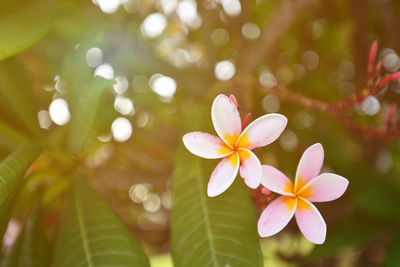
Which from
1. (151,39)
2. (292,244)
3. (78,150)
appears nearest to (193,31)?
(151,39)

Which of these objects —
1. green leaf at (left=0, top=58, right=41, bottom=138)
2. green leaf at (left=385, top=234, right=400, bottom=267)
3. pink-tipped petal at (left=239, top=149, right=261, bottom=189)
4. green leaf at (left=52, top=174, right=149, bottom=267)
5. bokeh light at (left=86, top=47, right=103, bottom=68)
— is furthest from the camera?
bokeh light at (left=86, top=47, right=103, bottom=68)

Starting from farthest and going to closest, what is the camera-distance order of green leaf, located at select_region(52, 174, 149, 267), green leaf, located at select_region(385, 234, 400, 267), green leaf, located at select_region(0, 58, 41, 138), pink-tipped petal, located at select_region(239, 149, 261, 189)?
green leaf, located at select_region(385, 234, 400, 267) → green leaf, located at select_region(0, 58, 41, 138) → green leaf, located at select_region(52, 174, 149, 267) → pink-tipped petal, located at select_region(239, 149, 261, 189)

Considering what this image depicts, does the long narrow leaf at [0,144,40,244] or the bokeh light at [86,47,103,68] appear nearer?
the long narrow leaf at [0,144,40,244]

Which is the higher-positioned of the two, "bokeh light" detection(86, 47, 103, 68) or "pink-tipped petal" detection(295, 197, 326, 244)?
"bokeh light" detection(86, 47, 103, 68)

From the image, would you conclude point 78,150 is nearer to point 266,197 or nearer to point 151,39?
point 266,197

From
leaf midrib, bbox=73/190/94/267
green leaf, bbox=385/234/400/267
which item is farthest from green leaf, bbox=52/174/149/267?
green leaf, bbox=385/234/400/267

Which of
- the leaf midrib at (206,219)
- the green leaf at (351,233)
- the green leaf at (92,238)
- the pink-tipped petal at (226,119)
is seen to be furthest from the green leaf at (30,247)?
the green leaf at (351,233)

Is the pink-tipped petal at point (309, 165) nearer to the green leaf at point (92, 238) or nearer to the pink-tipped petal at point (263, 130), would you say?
the pink-tipped petal at point (263, 130)

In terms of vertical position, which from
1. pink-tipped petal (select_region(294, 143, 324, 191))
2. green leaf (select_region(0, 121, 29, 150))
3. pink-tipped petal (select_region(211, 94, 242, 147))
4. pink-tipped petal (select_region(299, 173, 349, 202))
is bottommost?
pink-tipped petal (select_region(299, 173, 349, 202))

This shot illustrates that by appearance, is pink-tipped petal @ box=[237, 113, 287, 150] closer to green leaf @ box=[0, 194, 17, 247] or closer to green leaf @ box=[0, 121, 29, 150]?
green leaf @ box=[0, 194, 17, 247]
